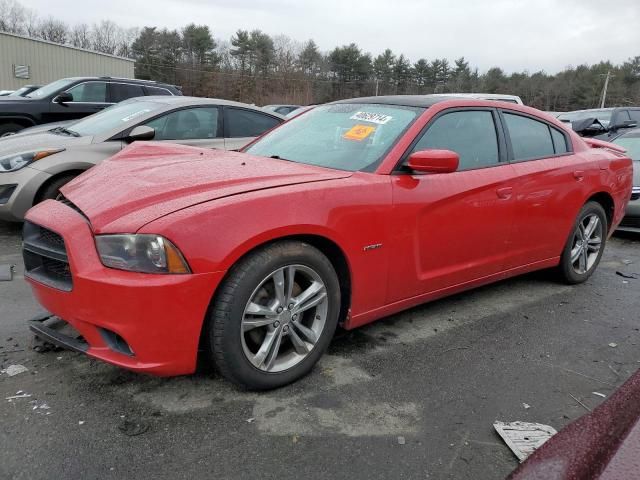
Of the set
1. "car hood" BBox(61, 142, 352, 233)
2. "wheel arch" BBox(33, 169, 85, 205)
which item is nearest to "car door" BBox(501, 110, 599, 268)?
"car hood" BBox(61, 142, 352, 233)

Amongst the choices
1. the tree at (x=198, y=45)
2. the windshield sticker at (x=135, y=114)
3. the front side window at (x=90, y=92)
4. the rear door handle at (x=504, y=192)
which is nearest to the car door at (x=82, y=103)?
the front side window at (x=90, y=92)

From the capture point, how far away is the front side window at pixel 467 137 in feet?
10.8

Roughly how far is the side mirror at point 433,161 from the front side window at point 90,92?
8159mm

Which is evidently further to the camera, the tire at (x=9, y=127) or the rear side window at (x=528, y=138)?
the tire at (x=9, y=127)

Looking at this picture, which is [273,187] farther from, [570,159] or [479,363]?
[570,159]

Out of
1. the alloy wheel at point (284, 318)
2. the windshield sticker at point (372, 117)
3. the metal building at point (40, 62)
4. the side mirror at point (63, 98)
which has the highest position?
the metal building at point (40, 62)

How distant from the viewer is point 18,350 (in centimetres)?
294

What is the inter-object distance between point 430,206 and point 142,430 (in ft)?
6.40

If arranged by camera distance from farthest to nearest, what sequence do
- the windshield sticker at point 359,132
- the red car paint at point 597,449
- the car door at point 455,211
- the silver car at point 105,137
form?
the silver car at point 105,137 < the windshield sticker at point 359,132 < the car door at point 455,211 < the red car paint at point 597,449

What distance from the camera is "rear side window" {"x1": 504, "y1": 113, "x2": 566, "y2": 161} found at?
3848 millimetres

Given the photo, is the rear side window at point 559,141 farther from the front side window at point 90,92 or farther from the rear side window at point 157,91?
the front side window at point 90,92

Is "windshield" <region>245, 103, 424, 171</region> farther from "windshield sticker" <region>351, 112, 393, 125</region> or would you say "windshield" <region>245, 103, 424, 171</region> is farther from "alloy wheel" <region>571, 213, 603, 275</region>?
"alloy wheel" <region>571, 213, 603, 275</region>

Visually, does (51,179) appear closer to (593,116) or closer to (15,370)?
(15,370)

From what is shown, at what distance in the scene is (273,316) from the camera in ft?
8.38
